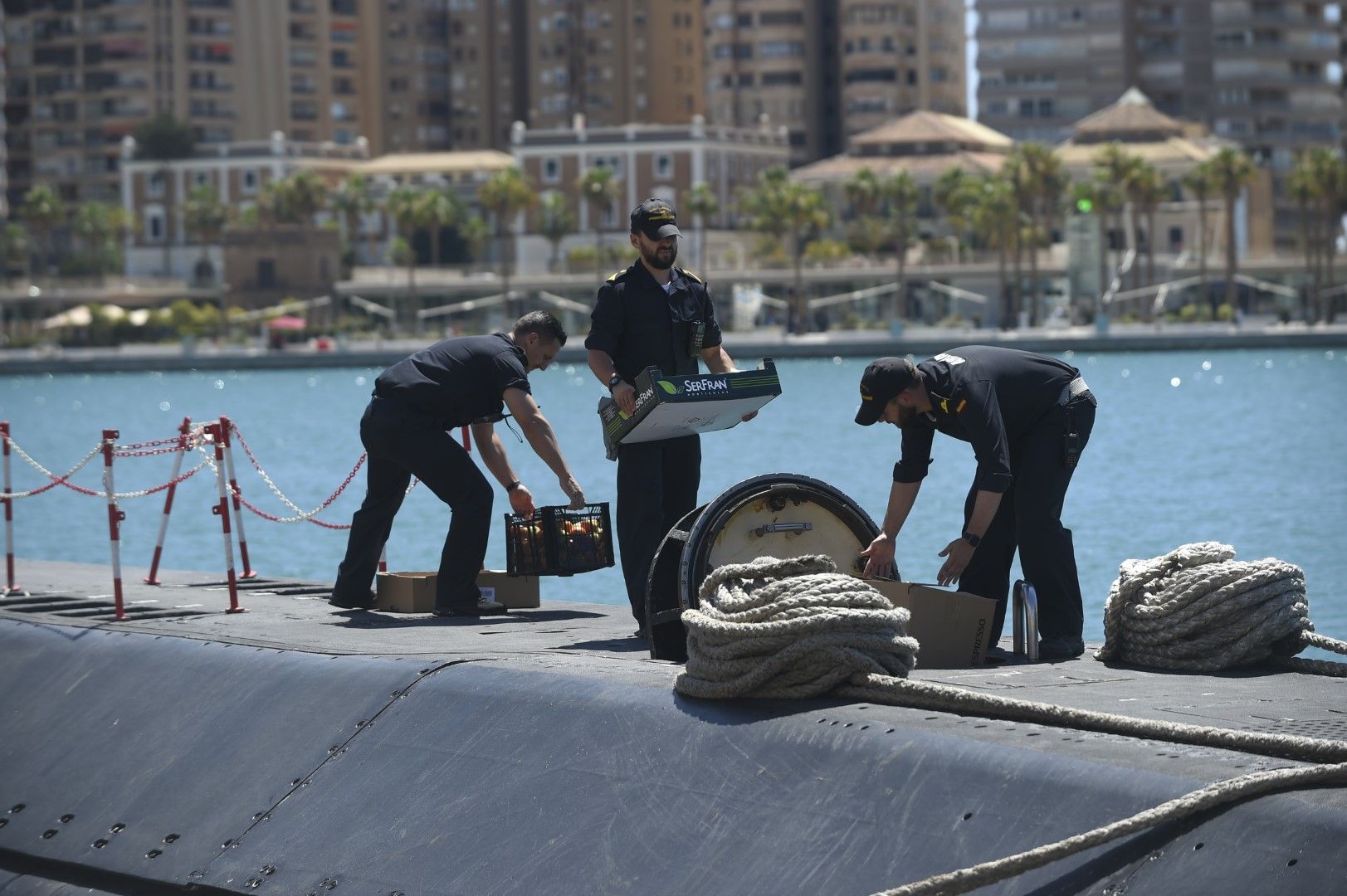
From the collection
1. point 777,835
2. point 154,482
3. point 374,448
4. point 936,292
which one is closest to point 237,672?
point 374,448

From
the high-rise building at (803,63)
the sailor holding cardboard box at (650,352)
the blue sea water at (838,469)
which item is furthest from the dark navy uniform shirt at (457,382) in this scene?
the high-rise building at (803,63)

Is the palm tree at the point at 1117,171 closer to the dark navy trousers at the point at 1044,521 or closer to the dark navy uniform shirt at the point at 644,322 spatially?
the dark navy uniform shirt at the point at 644,322

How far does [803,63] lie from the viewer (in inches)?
7067

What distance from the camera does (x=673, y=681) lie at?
347 inches

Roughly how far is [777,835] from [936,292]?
5199 inches

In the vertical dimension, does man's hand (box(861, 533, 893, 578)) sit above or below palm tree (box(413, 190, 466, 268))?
below

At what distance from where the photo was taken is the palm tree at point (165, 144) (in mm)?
166250

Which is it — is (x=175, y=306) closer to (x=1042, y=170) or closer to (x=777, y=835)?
(x=1042, y=170)

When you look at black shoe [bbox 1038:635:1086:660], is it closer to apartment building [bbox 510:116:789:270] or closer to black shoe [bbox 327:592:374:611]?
black shoe [bbox 327:592:374:611]

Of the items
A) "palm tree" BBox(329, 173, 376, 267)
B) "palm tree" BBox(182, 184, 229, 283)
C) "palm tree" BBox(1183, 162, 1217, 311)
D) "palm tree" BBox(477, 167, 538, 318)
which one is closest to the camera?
"palm tree" BBox(1183, 162, 1217, 311)

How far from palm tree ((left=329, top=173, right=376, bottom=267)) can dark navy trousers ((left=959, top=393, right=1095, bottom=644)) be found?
14959 cm

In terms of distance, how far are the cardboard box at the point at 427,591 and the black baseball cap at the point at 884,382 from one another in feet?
11.0

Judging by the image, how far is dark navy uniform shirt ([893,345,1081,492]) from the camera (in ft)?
31.1

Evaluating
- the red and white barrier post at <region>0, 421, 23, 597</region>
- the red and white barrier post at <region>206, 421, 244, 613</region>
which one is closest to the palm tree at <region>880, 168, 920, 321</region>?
the red and white barrier post at <region>0, 421, 23, 597</region>
